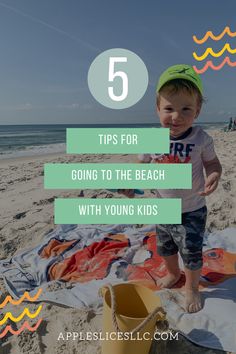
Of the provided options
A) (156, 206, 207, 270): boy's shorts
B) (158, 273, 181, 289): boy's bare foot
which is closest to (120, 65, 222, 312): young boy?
(156, 206, 207, 270): boy's shorts

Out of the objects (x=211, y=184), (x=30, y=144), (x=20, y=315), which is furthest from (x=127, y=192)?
(x=30, y=144)

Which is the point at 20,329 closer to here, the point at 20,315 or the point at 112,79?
the point at 20,315

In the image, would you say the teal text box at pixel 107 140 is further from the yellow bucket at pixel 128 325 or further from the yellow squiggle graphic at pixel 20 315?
the yellow squiggle graphic at pixel 20 315

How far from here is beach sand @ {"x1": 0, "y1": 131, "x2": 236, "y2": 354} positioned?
1.89m

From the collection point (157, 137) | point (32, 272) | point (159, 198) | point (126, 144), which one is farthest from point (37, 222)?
point (157, 137)

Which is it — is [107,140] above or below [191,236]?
above

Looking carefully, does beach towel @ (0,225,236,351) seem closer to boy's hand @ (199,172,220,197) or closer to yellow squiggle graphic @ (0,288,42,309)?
yellow squiggle graphic @ (0,288,42,309)

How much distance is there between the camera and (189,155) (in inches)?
84.7

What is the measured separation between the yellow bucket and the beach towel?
35 cm

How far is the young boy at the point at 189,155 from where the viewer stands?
2.02 meters

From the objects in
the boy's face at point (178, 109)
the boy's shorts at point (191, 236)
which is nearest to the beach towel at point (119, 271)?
the boy's shorts at point (191, 236)

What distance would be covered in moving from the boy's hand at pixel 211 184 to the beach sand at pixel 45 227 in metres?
0.84

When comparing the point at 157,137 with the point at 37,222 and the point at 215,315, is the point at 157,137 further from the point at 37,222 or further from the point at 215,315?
the point at 37,222

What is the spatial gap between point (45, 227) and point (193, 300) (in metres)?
1.99
